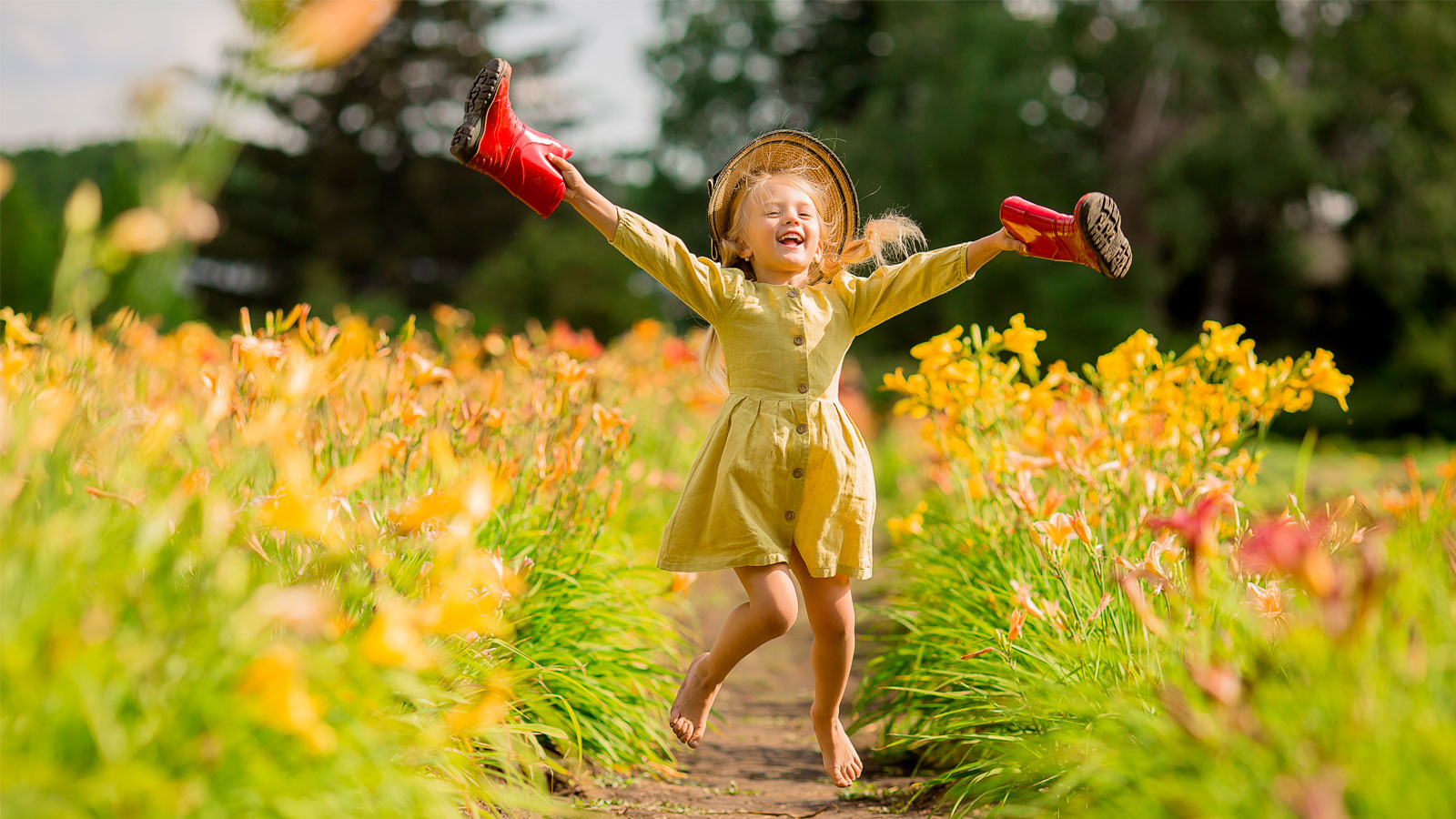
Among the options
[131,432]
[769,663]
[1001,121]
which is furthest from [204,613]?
[1001,121]

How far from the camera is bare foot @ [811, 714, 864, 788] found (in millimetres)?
2482

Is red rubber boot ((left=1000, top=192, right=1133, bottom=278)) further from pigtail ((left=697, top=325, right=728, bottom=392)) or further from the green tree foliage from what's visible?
the green tree foliage

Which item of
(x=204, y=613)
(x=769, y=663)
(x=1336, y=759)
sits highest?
(x=204, y=613)

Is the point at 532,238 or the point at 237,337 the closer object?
the point at 237,337

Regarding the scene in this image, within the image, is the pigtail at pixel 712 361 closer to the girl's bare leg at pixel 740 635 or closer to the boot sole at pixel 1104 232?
the girl's bare leg at pixel 740 635

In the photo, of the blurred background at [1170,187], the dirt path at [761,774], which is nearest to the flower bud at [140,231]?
the dirt path at [761,774]

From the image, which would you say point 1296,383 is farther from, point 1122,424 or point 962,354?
point 962,354

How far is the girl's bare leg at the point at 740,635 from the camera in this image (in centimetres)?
244

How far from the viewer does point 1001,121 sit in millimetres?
16984

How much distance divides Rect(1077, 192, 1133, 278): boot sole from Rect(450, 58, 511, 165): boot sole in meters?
1.34

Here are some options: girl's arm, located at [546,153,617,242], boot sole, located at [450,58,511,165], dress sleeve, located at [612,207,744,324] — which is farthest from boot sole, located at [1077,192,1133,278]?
boot sole, located at [450,58,511,165]

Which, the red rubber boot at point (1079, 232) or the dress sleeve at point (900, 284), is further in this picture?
the dress sleeve at point (900, 284)

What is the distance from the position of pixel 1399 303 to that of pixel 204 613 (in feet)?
59.6

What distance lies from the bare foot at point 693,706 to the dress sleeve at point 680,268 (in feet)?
2.92
